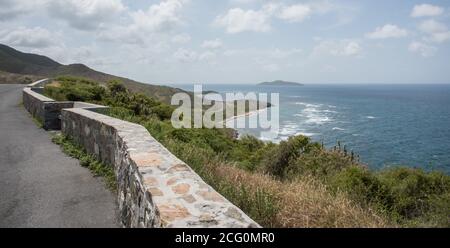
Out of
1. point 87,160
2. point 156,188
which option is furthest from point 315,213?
point 87,160

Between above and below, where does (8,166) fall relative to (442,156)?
above

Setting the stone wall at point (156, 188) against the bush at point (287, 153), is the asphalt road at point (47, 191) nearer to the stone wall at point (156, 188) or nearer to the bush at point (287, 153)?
the stone wall at point (156, 188)

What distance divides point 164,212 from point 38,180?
4.42 meters

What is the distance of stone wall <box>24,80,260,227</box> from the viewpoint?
9.50 feet

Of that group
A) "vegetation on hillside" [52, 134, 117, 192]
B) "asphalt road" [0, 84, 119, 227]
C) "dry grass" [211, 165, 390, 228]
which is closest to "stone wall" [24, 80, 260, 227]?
"vegetation on hillside" [52, 134, 117, 192]

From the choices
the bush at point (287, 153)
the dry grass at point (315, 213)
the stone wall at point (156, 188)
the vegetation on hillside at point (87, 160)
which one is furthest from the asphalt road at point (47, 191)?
the bush at point (287, 153)

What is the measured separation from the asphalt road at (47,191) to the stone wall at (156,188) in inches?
17.6

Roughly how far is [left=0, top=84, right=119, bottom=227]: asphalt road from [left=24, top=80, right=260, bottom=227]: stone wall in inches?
17.6

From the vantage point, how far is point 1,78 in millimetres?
50469

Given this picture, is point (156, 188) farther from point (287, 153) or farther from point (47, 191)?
point (287, 153)

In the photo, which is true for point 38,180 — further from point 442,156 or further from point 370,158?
point 442,156

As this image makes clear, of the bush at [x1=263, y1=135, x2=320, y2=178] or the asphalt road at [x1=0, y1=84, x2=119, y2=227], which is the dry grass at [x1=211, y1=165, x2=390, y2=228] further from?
the bush at [x1=263, y1=135, x2=320, y2=178]

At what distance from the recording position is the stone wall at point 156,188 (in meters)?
2.89
